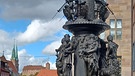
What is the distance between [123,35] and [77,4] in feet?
129

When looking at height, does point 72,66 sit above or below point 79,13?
below

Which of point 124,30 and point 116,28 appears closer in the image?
point 116,28

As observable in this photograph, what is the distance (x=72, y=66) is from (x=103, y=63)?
0.88 metres

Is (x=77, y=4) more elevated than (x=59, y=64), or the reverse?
(x=77, y=4)

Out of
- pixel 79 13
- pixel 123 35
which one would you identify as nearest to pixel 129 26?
pixel 123 35

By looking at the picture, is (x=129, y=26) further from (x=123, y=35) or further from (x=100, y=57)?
(x=100, y=57)

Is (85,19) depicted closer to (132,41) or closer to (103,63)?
(103,63)

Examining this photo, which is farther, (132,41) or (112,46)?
(132,41)

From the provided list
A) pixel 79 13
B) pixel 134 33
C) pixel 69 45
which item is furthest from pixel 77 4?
pixel 134 33

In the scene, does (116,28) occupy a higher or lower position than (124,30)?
higher

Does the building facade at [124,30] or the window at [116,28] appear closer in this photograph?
the building facade at [124,30]

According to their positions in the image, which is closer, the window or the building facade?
the building facade

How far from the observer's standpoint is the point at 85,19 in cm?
1246

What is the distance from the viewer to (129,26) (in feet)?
168
